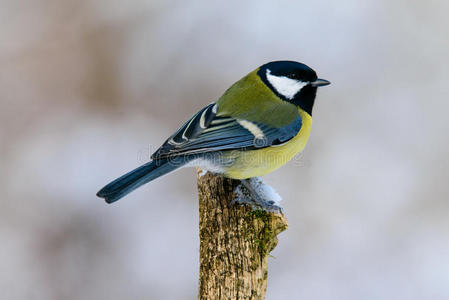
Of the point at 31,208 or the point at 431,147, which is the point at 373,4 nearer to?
the point at 431,147

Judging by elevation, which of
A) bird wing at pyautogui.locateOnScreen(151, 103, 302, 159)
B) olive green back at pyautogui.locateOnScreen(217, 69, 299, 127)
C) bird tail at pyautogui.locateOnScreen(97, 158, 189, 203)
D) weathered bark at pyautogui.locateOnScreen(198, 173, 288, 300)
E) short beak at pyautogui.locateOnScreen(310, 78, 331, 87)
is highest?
short beak at pyautogui.locateOnScreen(310, 78, 331, 87)

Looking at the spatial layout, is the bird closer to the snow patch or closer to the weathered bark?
the snow patch

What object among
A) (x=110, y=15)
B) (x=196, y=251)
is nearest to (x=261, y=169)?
(x=196, y=251)

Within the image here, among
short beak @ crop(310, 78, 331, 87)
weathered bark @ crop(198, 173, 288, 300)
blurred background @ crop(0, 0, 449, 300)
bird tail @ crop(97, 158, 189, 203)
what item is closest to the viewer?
weathered bark @ crop(198, 173, 288, 300)

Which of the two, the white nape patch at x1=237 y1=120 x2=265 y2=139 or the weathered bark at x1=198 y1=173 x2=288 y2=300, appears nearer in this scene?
→ the weathered bark at x1=198 y1=173 x2=288 y2=300

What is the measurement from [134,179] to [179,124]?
7.44 ft

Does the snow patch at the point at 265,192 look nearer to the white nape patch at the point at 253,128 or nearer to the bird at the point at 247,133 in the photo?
the bird at the point at 247,133

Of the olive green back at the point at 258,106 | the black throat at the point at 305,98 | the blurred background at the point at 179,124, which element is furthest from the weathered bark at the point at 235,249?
the blurred background at the point at 179,124

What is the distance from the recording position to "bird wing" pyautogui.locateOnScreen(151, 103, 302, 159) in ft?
8.77

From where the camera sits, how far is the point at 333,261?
4.27 meters

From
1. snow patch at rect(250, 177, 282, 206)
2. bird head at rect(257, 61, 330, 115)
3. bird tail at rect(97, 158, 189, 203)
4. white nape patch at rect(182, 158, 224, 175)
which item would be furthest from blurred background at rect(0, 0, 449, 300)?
bird tail at rect(97, 158, 189, 203)

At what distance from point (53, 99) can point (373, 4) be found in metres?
3.69

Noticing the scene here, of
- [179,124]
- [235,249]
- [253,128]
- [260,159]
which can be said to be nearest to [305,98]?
[253,128]

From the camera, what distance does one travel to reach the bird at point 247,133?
2.63m
